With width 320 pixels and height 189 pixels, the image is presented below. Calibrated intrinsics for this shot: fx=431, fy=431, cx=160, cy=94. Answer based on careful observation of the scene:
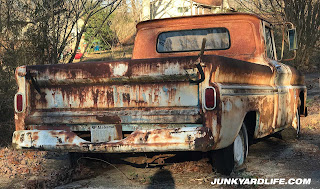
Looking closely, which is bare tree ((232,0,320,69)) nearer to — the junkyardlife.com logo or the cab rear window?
the cab rear window

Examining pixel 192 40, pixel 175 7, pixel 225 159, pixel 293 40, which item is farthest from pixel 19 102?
pixel 175 7

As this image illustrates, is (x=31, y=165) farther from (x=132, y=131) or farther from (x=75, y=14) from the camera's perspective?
(x=75, y=14)

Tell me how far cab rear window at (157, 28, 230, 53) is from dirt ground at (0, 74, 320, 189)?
164 centimetres

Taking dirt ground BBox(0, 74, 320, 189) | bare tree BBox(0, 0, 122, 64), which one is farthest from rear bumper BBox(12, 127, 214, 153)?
bare tree BBox(0, 0, 122, 64)

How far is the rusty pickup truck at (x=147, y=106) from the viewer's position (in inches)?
163

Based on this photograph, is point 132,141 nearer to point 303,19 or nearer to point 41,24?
point 41,24

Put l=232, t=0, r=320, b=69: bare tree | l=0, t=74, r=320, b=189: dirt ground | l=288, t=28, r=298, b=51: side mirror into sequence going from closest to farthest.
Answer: l=0, t=74, r=320, b=189: dirt ground → l=288, t=28, r=298, b=51: side mirror → l=232, t=0, r=320, b=69: bare tree

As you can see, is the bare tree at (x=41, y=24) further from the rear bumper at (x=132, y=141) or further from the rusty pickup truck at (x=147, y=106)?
the rear bumper at (x=132, y=141)

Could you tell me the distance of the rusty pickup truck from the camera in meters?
4.13

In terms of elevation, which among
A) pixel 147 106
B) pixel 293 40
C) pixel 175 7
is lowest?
pixel 147 106

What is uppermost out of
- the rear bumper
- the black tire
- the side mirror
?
the side mirror

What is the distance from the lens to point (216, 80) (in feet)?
13.7

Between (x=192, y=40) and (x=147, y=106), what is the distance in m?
2.11

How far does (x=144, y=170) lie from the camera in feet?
17.2
